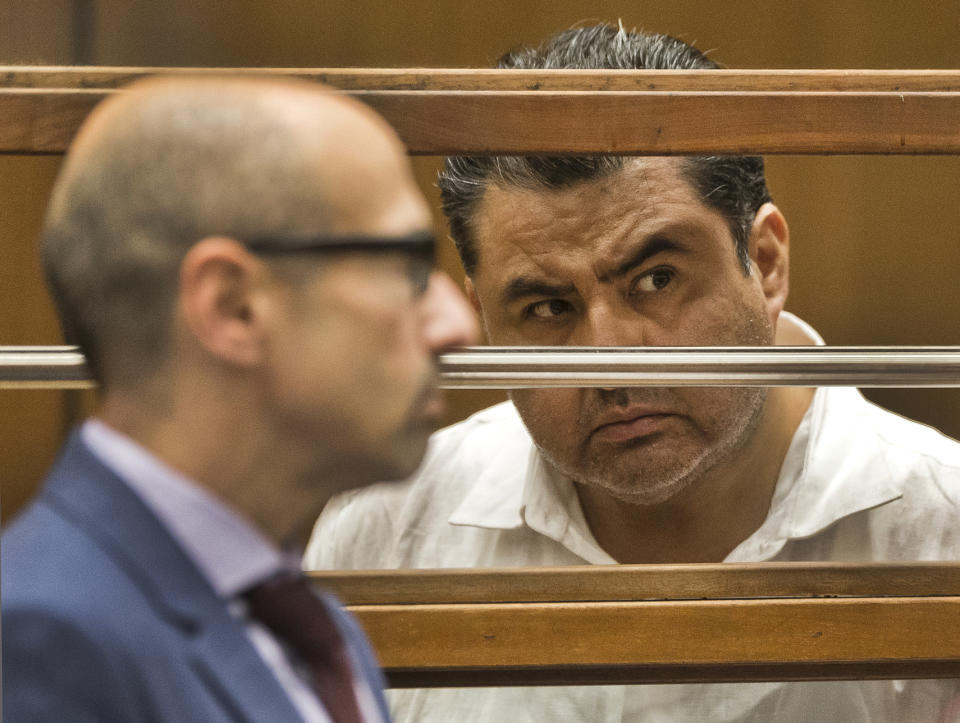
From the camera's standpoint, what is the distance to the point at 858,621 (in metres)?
0.72

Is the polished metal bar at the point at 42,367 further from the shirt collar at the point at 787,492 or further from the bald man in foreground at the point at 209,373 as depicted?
the shirt collar at the point at 787,492

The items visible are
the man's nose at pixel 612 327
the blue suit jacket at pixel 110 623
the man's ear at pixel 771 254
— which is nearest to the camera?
the blue suit jacket at pixel 110 623

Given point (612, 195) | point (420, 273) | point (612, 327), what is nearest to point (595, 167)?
point (612, 195)

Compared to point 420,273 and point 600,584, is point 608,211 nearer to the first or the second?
point 600,584

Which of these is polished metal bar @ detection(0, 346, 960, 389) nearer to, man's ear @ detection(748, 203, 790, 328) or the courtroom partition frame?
the courtroom partition frame

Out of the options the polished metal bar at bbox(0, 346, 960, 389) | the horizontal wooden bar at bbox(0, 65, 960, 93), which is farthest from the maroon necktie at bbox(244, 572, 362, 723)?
the horizontal wooden bar at bbox(0, 65, 960, 93)

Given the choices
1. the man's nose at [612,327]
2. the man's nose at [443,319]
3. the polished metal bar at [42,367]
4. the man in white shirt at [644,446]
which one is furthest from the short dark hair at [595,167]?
the man's nose at [443,319]

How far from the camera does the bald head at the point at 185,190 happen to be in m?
0.35

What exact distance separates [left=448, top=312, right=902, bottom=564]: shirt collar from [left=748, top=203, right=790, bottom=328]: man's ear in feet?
0.35

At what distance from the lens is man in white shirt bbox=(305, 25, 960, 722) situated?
2.88 ft

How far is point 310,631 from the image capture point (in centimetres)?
40

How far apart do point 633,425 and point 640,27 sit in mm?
449

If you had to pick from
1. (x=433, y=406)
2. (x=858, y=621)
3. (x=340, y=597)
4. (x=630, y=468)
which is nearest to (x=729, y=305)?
(x=630, y=468)

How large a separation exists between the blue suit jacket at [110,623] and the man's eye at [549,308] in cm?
57
